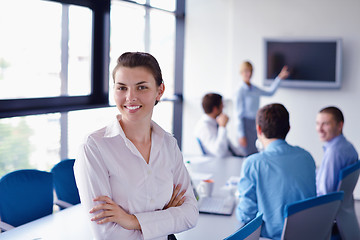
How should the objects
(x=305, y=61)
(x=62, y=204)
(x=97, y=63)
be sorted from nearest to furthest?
(x=62, y=204) < (x=97, y=63) < (x=305, y=61)

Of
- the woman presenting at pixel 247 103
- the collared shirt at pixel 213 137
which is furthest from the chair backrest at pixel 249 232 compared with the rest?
the woman presenting at pixel 247 103

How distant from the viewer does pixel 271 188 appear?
2.56m

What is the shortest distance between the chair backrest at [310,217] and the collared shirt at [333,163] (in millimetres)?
836

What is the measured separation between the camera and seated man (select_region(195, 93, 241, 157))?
4.51 m

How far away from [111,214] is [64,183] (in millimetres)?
1582

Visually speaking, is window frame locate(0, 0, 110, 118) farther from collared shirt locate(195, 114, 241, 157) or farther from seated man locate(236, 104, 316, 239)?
seated man locate(236, 104, 316, 239)

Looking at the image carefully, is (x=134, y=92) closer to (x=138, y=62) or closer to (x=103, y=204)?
(x=138, y=62)

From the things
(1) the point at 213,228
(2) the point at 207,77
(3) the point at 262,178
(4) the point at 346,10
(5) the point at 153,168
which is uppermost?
(4) the point at 346,10

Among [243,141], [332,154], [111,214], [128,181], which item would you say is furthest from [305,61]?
[111,214]

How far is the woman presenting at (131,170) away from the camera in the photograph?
1738mm

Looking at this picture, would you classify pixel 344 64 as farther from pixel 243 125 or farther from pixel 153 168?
pixel 153 168

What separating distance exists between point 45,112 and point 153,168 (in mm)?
2517

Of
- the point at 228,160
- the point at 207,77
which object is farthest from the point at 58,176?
the point at 207,77

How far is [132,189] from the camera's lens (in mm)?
1803
